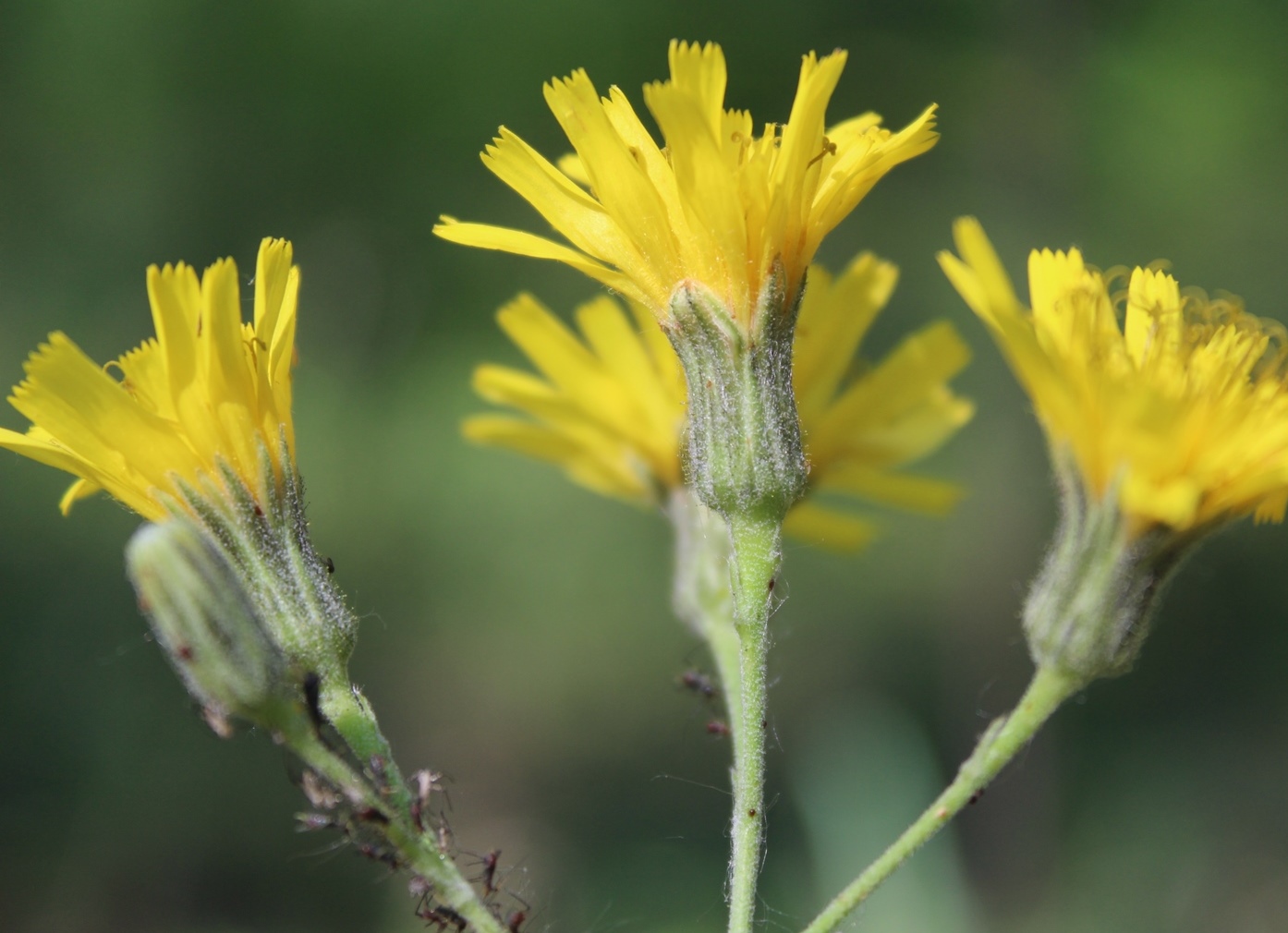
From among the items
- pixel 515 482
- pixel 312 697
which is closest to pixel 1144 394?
pixel 312 697

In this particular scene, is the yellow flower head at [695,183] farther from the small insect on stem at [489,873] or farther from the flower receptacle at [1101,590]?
the small insect on stem at [489,873]

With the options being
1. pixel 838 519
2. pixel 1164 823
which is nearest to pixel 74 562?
pixel 838 519

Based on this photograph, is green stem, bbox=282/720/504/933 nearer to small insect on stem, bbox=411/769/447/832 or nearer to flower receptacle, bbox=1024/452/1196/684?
small insect on stem, bbox=411/769/447/832

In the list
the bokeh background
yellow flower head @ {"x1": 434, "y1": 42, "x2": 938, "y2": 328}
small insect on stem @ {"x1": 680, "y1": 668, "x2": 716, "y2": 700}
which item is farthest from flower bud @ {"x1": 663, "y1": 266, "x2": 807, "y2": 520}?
the bokeh background

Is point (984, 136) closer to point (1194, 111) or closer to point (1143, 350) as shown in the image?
point (1194, 111)

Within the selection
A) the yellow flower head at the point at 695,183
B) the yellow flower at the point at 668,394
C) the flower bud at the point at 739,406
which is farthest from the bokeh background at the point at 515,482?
the yellow flower head at the point at 695,183

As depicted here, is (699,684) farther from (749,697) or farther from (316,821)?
(316,821)
